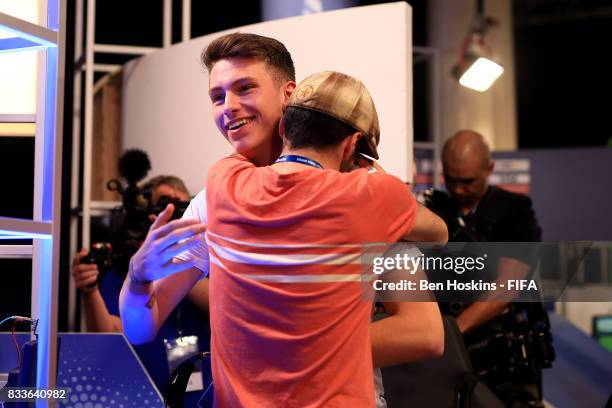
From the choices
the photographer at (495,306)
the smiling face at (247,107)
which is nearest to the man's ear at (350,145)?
the smiling face at (247,107)

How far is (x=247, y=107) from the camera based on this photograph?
1681 mm

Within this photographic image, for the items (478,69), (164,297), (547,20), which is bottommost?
(164,297)

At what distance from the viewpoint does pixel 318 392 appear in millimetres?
1330

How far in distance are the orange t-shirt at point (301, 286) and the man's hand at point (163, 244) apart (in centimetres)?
6

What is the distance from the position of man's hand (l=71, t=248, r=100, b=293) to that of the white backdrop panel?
750mm

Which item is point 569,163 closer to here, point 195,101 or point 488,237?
point 488,237

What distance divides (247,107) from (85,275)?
51.6 inches

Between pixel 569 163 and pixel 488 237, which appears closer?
pixel 488 237

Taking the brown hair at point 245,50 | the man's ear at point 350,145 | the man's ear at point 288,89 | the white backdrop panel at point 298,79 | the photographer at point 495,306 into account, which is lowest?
the photographer at point 495,306

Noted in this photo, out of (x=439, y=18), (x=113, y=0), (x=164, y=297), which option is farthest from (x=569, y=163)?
(x=164, y=297)

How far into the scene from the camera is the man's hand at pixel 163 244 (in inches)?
55.3

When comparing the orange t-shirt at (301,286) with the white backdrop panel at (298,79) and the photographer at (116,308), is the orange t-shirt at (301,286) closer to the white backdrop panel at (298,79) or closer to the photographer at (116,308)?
the photographer at (116,308)

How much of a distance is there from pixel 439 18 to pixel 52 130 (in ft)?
23.7

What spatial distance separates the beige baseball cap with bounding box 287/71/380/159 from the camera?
1437 mm
